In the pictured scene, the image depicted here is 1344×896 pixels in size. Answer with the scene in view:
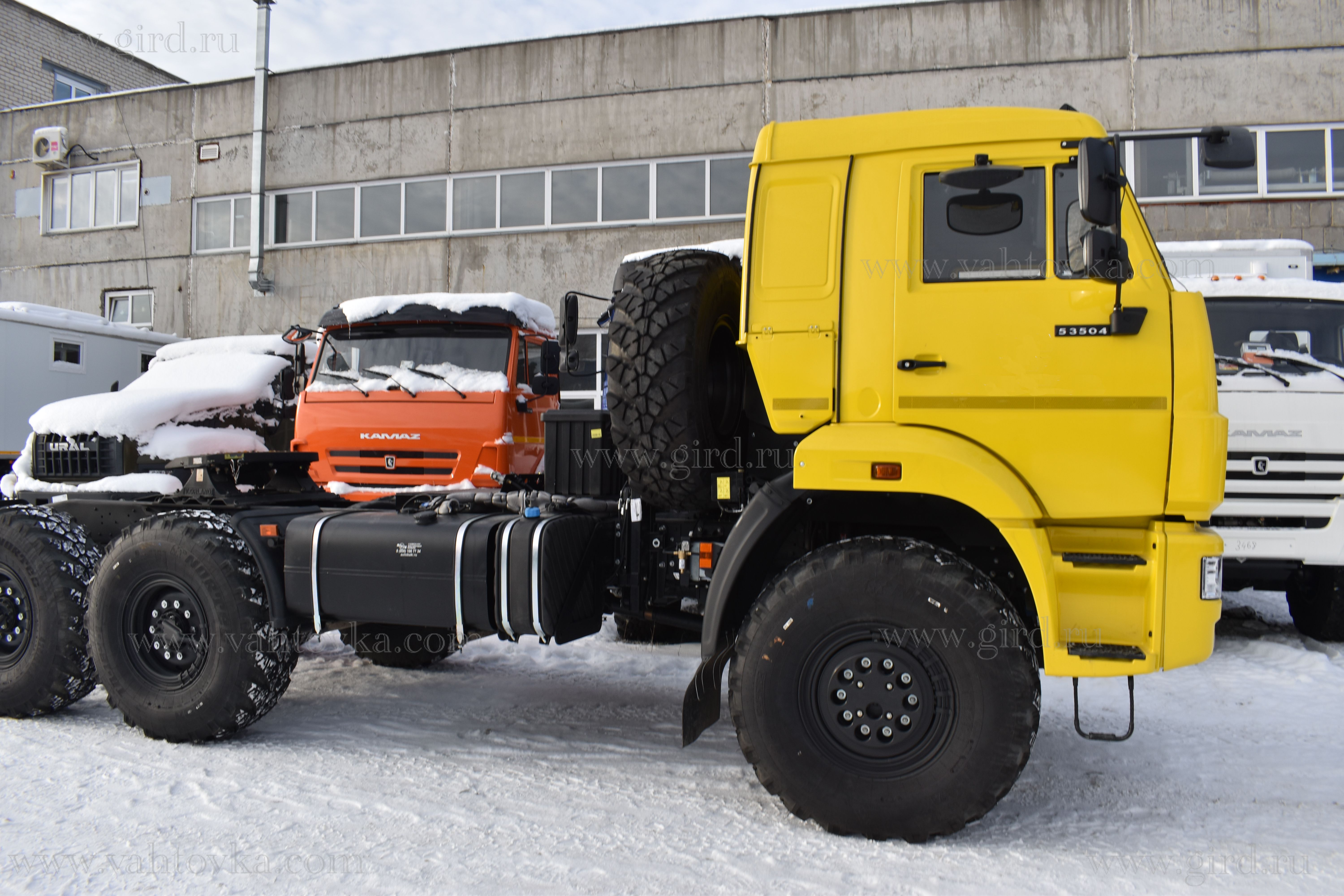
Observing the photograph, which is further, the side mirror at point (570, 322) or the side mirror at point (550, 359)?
the side mirror at point (550, 359)

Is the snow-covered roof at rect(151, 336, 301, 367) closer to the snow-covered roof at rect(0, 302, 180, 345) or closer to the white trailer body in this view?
the white trailer body

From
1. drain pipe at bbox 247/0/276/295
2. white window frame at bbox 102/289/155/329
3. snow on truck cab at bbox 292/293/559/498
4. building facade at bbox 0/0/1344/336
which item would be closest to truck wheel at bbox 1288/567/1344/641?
Result: snow on truck cab at bbox 292/293/559/498

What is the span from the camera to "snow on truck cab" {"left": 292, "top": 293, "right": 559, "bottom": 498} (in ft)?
24.2

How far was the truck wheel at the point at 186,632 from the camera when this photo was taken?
4672 millimetres

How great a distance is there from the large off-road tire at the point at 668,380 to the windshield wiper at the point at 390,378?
12.3ft

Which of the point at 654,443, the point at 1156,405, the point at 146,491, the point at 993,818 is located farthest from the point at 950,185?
the point at 146,491

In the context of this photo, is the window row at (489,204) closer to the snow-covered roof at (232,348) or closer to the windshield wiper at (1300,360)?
the snow-covered roof at (232,348)

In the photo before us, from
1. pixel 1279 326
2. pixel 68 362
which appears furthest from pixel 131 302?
pixel 1279 326

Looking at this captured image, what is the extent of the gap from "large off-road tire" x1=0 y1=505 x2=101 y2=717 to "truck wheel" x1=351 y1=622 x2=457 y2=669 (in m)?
1.51

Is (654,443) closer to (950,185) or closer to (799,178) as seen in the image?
(799,178)

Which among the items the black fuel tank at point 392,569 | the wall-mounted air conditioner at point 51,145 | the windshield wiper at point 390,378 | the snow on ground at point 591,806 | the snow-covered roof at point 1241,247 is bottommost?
the snow on ground at point 591,806

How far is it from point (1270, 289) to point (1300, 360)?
0.72 metres

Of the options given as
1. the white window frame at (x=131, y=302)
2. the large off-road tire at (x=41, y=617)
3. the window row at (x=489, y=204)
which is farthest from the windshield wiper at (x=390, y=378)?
the white window frame at (x=131, y=302)

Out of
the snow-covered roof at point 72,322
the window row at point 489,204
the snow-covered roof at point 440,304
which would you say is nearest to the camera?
the snow-covered roof at point 440,304
